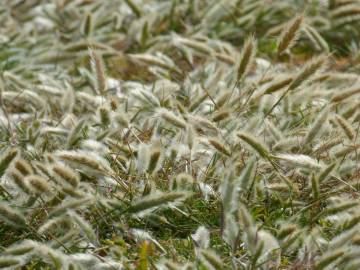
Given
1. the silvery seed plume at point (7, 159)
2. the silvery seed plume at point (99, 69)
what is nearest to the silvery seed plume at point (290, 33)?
the silvery seed plume at point (99, 69)

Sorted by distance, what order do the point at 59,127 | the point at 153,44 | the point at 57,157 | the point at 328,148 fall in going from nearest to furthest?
the point at 57,157 → the point at 328,148 → the point at 59,127 → the point at 153,44

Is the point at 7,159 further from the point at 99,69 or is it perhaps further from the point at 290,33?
the point at 290,33

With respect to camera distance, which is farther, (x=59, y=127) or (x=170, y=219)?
(x=59, y=127)

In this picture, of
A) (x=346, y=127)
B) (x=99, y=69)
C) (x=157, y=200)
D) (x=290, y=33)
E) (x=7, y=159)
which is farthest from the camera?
(x=99, y=69)

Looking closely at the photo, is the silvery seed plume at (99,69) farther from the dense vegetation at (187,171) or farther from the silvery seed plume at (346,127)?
the silvery seed plume at (346,127)

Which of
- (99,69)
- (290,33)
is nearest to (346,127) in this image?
(290,33)

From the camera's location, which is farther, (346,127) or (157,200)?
(346,127)

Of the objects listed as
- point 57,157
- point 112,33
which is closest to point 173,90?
point 57,157

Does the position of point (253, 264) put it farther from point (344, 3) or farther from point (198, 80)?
point (344, 3)
